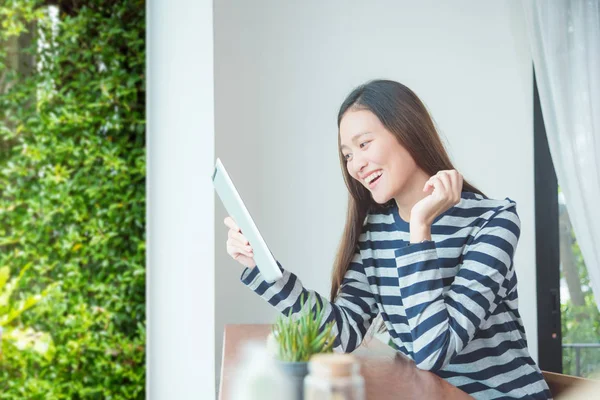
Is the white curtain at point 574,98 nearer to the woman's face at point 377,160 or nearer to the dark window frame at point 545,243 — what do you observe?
the dark window frame at point 545,243

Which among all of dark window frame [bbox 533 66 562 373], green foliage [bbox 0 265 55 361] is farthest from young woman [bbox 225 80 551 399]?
green foliage [bbox 0 265 55 361]

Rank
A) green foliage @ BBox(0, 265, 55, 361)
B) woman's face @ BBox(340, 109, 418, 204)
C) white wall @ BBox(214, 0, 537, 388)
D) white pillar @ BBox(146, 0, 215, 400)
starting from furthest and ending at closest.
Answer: green foliage @ BBox(0, 265, 55, 361) < white wall @ BBox(214, 0, 537, 388) < white pillar @ BBox(146, 0, 215, 400) < woman's face @ BBox(340, 109, 418, 204)

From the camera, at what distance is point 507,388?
1.24m

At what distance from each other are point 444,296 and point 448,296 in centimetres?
1

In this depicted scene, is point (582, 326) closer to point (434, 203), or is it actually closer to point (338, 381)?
point (434, 203)

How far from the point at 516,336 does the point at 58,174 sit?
6.14 feet

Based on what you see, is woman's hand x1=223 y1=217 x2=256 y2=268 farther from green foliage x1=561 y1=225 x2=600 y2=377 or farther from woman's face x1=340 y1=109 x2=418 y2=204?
green foliage x1=561 y1=225 x2=600 y2=377

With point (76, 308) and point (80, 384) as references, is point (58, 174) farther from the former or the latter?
point (80, 384)

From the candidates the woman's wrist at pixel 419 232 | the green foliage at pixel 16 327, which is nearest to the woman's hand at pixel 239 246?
the woman's wrist at pixel 419 232

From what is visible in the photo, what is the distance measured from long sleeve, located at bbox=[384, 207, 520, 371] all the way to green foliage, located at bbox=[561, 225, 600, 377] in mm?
1589

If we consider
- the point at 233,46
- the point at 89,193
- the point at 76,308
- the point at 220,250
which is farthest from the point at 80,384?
the point at 233,46

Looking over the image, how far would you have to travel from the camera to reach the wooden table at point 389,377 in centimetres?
89

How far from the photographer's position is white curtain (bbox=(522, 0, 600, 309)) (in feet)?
8.13

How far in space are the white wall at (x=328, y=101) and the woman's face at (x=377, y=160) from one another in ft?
2.23
